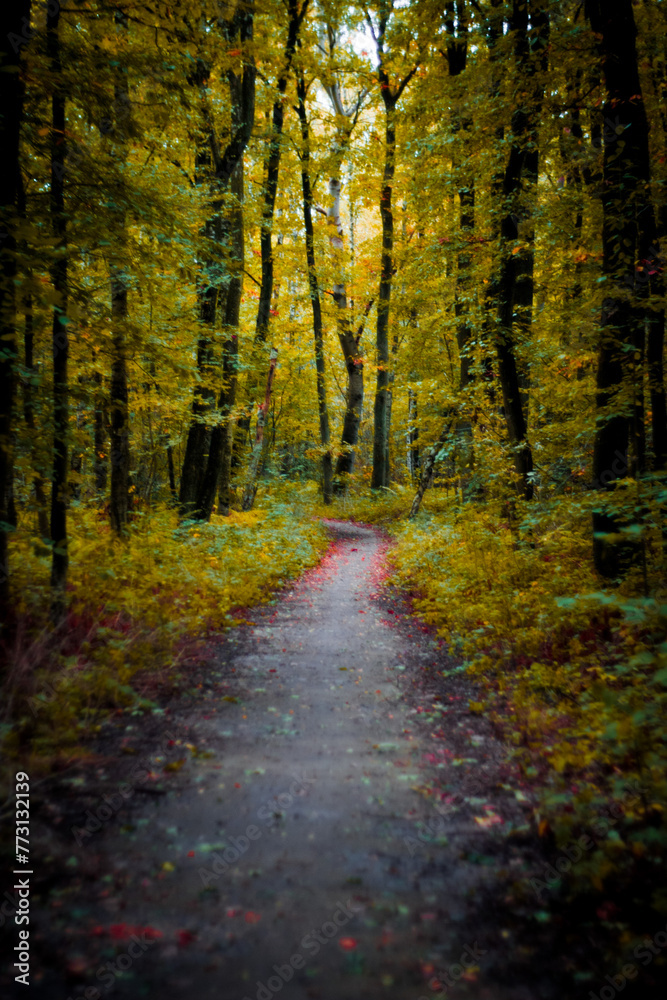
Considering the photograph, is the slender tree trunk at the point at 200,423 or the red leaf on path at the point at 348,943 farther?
the slender tree trunk at the point at 200,423

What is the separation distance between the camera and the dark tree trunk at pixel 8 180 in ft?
13.8

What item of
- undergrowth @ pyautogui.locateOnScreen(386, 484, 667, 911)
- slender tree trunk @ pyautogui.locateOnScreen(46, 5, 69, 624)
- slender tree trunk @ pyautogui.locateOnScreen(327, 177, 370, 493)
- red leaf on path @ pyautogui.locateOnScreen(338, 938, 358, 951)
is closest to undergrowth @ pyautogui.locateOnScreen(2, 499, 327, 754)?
slender tree trunk @ pyautogui.locateOnScreen(46, 5, 69, 624)

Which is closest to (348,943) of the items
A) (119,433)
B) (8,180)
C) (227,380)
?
(8,180)

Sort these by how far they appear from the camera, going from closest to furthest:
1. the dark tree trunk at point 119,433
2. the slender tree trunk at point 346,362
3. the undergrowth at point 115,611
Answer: the undergrowth at point 115,611 < the dark tree trunk at point 119,433 < the slender tree trunk at point 346,362

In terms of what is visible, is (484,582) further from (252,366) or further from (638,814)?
(252,366)

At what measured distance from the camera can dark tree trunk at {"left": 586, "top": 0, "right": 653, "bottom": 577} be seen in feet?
→ 18.0

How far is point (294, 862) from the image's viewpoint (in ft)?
9.20

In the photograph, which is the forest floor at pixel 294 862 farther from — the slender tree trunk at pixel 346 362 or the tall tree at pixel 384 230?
the slender tree trunk at pixel 346 362

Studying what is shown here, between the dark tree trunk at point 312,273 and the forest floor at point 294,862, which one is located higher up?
the dark tree trunk at point 312,273

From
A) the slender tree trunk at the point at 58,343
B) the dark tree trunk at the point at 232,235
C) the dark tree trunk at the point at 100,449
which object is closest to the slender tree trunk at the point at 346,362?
the dark tree trunk at the point at 232,235

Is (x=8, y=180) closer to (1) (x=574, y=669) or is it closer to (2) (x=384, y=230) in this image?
(1) (x=574, y=669)

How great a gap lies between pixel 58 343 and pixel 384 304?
1489 centimetres

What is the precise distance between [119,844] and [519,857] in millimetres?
2317

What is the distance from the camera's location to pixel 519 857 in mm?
2814
